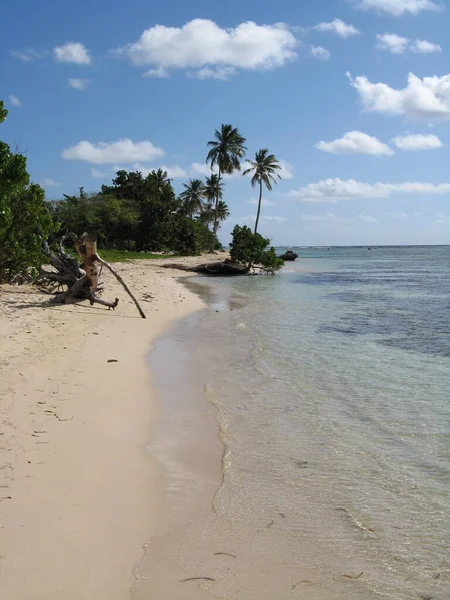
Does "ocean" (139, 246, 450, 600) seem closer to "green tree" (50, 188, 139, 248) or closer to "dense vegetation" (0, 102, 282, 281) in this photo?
"dense vegetation" (0, 102, 282, 281)

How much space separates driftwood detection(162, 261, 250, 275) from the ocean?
27.7m

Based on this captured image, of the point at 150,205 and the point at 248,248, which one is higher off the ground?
the point at 150,205

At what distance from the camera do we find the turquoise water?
3.73 m

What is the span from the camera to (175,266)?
40562 millimetres

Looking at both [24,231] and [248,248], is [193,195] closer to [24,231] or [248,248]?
[248,248]

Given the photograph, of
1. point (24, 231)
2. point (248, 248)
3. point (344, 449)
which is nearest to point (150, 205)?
point (248, 248)

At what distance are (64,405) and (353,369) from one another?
537cm

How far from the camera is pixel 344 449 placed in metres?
5.73

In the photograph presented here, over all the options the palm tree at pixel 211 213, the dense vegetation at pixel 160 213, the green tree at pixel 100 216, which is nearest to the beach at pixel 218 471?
the dense vegetation at pixel 160 213

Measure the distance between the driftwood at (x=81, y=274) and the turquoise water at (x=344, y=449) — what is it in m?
4.04

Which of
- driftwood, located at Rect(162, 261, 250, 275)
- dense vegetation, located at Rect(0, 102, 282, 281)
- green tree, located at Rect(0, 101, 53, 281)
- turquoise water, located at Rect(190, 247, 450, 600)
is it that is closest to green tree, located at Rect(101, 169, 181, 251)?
dense vegetation, located at Rect(0, 102, 282, 281)

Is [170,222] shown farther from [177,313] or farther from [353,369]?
[353,369]

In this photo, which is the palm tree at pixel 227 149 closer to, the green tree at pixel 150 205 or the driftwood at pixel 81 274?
the green tree at pixel 150 205

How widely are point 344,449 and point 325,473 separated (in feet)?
2.33
